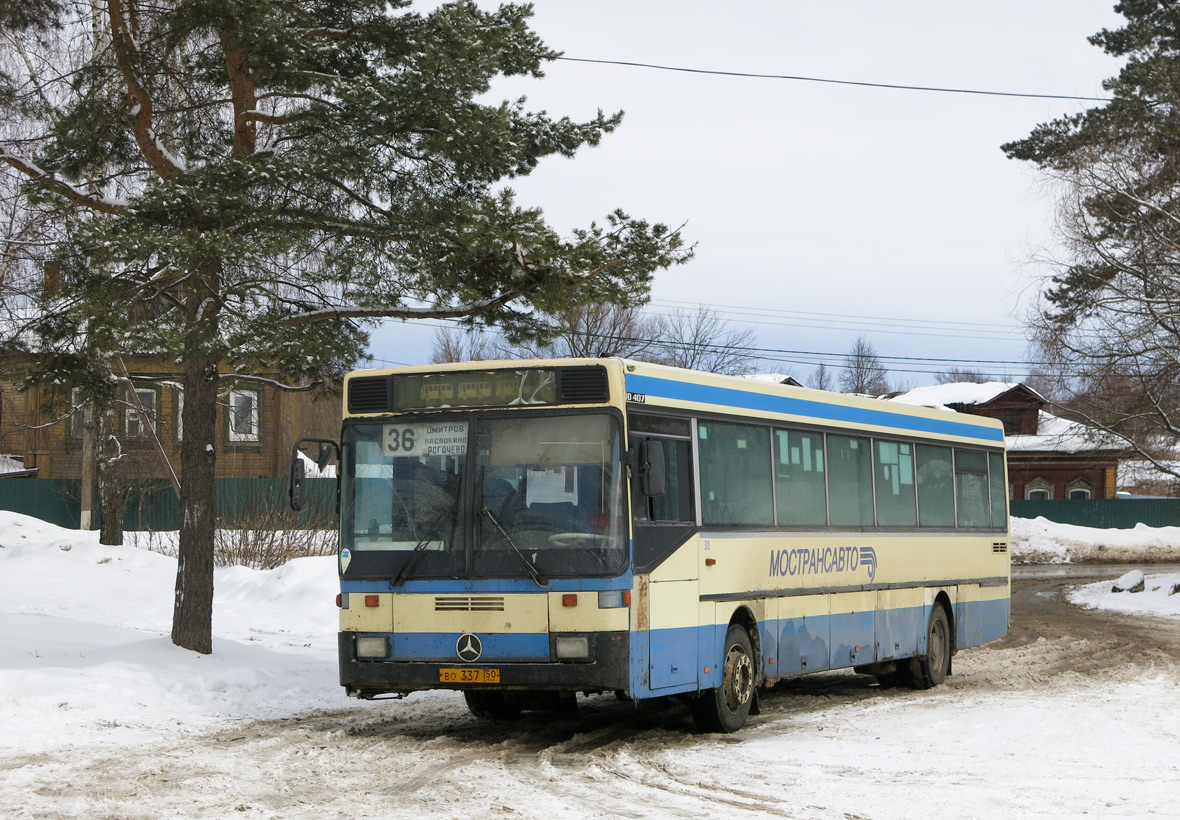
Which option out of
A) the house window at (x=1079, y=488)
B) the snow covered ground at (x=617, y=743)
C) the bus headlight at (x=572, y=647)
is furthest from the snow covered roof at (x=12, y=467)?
the house window at (x=1079, y=488)

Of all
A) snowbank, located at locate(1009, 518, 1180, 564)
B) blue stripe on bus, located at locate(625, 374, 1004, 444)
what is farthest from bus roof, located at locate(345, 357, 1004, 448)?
snowbank, located at locate(1009, 518, 1180, 564)

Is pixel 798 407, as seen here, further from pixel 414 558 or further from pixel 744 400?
pixel 414 558

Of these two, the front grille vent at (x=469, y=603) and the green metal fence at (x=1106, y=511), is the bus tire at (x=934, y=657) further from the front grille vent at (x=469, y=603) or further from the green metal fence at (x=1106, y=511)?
the green metal fence at (x=1106, y=511)

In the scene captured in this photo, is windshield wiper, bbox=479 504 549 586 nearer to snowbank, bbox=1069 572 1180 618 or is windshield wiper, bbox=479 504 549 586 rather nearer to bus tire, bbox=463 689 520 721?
bus tire, bbox=463 689 520 721

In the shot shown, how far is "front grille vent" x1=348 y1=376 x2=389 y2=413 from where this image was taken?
11133mm

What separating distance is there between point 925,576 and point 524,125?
21.9ft

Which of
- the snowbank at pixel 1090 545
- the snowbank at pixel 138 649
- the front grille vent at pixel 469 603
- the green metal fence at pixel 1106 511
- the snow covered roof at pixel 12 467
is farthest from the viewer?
the green metal fence at pixel 1106 511

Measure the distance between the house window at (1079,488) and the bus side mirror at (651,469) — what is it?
2550 inches

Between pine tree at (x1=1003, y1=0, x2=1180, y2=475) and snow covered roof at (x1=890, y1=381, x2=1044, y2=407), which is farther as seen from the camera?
snow covered roof at (x1=890, y1=381, x2=1044, y2=407)

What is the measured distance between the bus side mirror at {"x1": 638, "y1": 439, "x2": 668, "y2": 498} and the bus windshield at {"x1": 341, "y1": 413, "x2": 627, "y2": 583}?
0.19 m

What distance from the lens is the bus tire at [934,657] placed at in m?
15.5

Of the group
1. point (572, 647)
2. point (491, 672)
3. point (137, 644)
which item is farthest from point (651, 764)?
point (137, 644)

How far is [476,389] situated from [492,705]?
10.2 ft

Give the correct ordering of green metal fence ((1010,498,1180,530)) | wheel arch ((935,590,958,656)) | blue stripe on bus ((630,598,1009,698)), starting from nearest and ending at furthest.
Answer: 1. blue stripe on bus ((630,598,1009,698))
2. wheel arch ((935,590,958,656))
3. green metal fence ((1010,498,1180,530))
